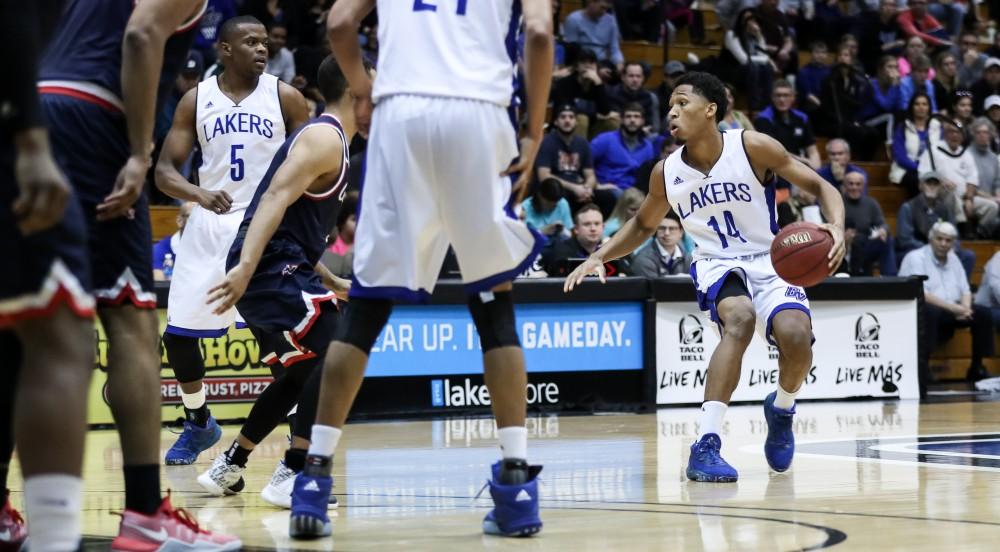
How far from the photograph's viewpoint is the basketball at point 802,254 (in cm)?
668

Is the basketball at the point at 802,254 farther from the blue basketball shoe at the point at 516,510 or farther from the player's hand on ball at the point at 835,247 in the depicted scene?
the blue basketball shoe at the point at 516,510

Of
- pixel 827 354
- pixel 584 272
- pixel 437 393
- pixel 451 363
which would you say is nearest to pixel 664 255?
pixel 827 354

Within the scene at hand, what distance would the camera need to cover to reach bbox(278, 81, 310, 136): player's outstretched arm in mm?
7570

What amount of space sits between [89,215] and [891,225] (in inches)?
578

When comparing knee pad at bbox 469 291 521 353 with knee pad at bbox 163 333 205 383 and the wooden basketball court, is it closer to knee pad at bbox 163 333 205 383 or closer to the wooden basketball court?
the wooden basketball court

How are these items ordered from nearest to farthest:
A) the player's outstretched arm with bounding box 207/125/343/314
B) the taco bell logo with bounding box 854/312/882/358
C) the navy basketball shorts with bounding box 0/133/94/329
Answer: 1. the navy basketball shorts with bounding box 0/133/94/329
2. the player's outstretched arm with bounding box 207/125/343/314
3. the taco bell logo with bounding box 854/312/882/358

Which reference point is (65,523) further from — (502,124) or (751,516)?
(751,516)

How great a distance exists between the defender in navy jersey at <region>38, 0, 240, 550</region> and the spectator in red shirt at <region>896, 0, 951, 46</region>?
17.6m

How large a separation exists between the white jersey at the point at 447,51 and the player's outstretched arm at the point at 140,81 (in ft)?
2.40

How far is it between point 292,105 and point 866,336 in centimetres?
683

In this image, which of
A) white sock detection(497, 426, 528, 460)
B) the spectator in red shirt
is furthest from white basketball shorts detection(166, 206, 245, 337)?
the spectator in red shirt

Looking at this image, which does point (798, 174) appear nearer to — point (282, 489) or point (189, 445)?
point (282, 489)

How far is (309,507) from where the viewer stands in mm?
4582

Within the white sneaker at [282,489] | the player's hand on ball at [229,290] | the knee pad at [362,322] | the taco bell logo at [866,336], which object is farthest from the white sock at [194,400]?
the taco bell logo at [866,336]
